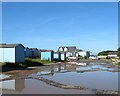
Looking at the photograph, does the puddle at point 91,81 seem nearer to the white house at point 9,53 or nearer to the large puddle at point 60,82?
the large puddle at point 60,82

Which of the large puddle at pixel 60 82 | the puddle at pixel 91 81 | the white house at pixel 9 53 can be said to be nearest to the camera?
the large puddle at pixel 60 82

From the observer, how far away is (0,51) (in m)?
35.7

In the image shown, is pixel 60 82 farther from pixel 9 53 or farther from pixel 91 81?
pixel 9 53

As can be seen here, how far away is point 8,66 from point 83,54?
7154 cm

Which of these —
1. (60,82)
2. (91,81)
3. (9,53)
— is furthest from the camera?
(9,53)

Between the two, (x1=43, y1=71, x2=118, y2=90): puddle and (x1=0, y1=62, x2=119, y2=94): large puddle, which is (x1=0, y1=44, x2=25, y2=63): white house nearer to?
(x1=0, y1=62, x2=119, y2=94): large puddle

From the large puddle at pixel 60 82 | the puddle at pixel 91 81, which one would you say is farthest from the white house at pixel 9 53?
the puddle at pixel 91 81

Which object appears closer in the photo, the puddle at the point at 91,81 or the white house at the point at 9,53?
the puddle at the point at 91,81

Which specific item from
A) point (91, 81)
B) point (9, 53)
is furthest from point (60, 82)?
point (9, 53)

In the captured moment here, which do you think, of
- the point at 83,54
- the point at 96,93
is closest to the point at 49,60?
the point at 96,93

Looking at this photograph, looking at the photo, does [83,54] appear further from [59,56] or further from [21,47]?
[21,47]

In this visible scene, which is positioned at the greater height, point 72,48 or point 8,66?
point 72,48

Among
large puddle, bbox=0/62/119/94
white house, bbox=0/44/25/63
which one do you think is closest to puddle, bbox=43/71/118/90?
large puddle, bbox=0/62/119/94

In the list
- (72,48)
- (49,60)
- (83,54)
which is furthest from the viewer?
(72,48)
